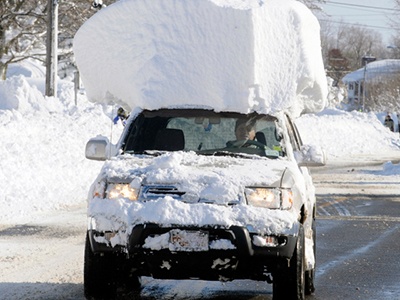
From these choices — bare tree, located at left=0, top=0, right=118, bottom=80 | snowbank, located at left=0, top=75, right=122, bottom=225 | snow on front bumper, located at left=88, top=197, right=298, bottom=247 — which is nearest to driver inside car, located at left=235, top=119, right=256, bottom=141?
snow on front bumper, located at left=88, top=197, right=298, bottom=247

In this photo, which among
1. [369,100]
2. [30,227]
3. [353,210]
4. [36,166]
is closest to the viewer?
[30,227]

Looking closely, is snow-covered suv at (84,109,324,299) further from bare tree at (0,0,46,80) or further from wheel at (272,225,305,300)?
bare tree at (0,0,46,80)

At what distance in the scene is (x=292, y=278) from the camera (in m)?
8.35

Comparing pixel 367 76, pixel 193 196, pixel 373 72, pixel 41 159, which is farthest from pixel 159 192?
pixel 373 72

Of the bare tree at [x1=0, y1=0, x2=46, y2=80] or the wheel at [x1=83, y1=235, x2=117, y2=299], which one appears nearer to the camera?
the wheel at [x1=83, y1=235, x2=117, y2=299]

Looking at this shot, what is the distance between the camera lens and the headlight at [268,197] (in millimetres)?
8250

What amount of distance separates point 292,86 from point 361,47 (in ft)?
547

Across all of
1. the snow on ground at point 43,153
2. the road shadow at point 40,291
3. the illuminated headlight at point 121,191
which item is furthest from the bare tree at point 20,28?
the illuminated headlight at point 121,191

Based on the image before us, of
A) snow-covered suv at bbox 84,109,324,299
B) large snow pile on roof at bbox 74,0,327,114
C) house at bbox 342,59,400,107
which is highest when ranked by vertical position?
house at bbox 342,59,400,107

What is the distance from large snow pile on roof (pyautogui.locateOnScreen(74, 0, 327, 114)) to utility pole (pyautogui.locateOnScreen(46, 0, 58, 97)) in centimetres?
2397

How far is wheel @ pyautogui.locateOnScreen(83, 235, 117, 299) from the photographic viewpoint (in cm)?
838

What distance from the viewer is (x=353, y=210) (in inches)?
742

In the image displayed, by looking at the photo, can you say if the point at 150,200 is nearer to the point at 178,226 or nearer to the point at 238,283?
the point at 178,226

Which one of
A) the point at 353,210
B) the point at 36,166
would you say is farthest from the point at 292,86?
the point at 36,166
